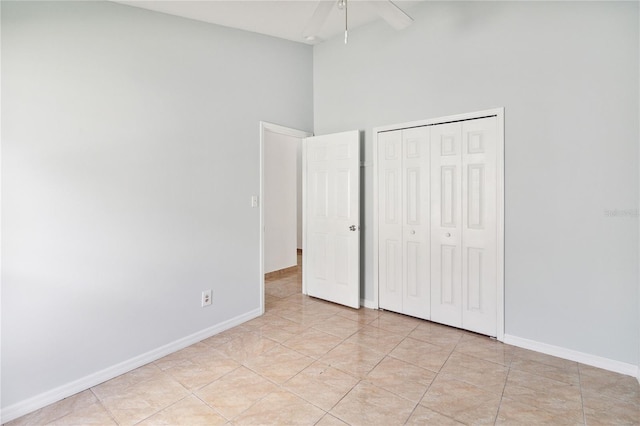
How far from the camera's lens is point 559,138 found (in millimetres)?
2475

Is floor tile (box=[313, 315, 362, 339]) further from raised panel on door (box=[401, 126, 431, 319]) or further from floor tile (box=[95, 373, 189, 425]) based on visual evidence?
floor tile (box=[95, 373, 189, 425])

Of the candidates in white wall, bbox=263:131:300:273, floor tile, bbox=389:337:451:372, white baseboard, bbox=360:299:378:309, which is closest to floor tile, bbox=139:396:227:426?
floor tile, bbox=389:337:451:372

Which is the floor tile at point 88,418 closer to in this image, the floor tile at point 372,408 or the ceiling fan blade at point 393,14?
the floor tile at point 372,408

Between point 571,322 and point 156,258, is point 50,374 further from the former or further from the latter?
point 571,322

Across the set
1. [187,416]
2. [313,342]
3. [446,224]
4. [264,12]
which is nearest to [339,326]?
[313,342]

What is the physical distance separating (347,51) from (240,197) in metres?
2.08

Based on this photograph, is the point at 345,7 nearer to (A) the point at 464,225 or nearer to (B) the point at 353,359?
(A) the point at 464,225

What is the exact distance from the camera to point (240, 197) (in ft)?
10.4

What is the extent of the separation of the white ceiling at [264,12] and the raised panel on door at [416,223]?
4.14 feet

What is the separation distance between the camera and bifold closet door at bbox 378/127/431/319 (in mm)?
3189

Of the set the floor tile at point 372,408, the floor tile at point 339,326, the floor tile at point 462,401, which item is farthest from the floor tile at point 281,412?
the floor tile at point 339,326

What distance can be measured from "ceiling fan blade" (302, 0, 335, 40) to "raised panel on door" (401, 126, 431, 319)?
1.40 m

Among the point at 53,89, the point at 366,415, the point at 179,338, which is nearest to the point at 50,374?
the point at 179,338

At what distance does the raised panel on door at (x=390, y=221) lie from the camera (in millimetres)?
3354
